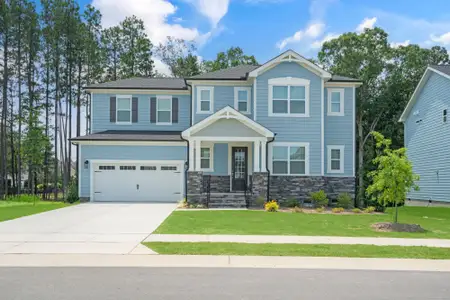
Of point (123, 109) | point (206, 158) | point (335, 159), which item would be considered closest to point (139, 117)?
point (123, 109)

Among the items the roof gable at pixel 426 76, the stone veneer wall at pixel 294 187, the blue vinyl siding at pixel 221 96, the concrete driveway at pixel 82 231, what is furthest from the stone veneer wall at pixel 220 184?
the roof gable at pixel 426 76

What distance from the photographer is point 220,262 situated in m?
8.92

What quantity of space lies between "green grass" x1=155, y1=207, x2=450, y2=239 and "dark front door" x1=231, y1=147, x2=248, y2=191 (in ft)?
18.4

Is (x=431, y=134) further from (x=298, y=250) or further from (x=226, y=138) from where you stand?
(x=298, y=250)

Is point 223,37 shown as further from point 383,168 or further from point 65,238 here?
point 65,238

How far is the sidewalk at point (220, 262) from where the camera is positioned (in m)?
8.59

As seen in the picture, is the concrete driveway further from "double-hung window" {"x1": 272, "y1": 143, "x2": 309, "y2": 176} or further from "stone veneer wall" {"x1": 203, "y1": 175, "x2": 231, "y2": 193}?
"double-hung window" {"x1": 272, "y1": 143, "x2": 309, "y2": 176}

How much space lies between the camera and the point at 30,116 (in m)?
32.4

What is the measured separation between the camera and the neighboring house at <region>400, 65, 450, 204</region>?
25312 mm

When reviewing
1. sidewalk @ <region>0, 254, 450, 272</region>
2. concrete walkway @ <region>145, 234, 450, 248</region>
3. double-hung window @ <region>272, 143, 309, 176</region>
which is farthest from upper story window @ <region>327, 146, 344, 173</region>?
sidewalk @ <region>0, 254, 450, 272</region>

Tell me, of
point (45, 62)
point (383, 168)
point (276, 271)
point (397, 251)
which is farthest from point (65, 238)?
point (45, 62)

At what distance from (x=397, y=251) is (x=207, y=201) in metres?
12.3

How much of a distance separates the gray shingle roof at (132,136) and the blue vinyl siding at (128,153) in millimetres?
518

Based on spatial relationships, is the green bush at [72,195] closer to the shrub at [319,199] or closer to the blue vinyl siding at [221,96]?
the blue vinyl siding at [221,96]
